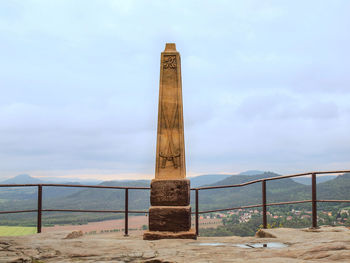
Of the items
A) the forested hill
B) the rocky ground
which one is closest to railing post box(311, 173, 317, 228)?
the rocky ground

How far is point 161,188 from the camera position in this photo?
18.8ft

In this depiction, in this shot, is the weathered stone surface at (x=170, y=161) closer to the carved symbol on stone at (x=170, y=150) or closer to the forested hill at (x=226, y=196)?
the carved symbol on stone at (x=170, y=150)

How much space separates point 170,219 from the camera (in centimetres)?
559

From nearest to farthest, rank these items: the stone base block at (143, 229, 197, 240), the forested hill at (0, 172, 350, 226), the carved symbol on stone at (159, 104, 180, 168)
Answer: the stone base block at (143, 229, 197, 240) → the carved symbol on stone at (159, 104, 180, 168) → the forested hill at (0, 172, 350, 226)

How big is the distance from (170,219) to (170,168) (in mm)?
853

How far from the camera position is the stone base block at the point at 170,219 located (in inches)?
220

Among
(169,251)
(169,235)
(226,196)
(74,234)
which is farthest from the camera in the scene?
(226,196)

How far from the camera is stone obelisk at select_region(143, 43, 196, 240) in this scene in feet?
18.3

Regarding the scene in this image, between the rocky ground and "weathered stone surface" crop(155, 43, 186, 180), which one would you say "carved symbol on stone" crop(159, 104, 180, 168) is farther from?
the rocky ground

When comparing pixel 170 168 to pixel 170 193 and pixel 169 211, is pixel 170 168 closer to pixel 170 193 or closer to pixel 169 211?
pixel 170 193

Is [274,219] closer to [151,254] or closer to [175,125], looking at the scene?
[175,125]

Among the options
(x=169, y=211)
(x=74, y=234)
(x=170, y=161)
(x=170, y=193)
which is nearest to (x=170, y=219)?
(x=169, y=211)

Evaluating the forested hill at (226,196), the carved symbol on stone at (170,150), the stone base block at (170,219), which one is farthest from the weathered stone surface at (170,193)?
the forested hill at (226,196)

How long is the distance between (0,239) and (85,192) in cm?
4376
